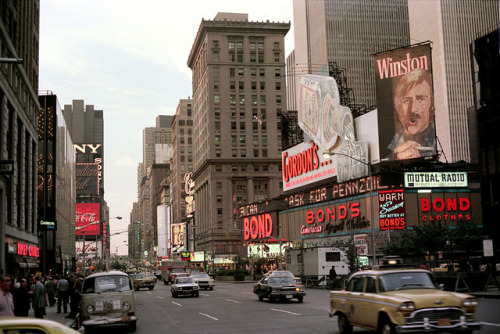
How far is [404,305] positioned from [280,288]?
18.8 m

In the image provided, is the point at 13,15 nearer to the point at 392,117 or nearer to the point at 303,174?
the point at 392,117

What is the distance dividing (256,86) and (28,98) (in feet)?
300

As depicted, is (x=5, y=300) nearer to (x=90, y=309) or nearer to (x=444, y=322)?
(x=90, y=309)

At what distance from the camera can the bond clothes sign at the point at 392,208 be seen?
67125 millimetres

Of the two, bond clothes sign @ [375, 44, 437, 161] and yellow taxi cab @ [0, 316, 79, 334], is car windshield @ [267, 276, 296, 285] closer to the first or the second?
yellow taxi cab @ [0, 316, 79, 334]

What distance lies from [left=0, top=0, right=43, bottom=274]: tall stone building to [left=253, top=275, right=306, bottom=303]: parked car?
16801mm

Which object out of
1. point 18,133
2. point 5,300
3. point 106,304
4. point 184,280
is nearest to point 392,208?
point 184,280

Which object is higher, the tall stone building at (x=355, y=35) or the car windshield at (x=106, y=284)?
the tall stone building at (x=355, y=35)

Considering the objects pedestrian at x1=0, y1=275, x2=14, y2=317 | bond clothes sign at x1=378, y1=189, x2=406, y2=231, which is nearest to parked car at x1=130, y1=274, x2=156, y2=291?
bond clothes sign at x1=378, y1=189, x2=406, y2=231

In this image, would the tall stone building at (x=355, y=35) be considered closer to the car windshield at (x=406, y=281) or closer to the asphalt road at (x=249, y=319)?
the asphalt road at (x=249, y=319)

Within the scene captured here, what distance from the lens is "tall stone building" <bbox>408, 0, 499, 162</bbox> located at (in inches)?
5924

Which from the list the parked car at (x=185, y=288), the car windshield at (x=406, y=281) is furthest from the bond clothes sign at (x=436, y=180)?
the car windshield at (x=406, y=281)

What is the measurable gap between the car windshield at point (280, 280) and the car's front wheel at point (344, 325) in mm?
15590

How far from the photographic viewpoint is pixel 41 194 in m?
78.1
